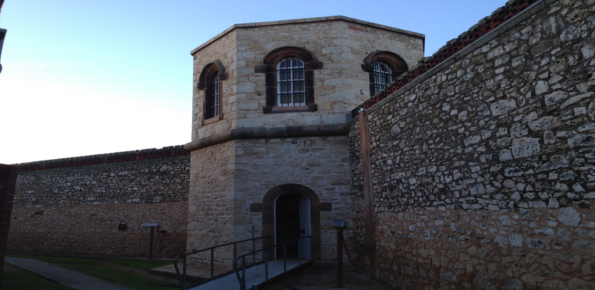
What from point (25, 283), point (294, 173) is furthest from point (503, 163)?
point (25, 283)

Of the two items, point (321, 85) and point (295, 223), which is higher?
point (321, 85)

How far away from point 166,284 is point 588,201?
8.30m

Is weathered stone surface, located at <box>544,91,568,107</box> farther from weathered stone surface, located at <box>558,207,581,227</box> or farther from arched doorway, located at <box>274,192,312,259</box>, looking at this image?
arched doorway, located at <box>274,192,312,259</box>

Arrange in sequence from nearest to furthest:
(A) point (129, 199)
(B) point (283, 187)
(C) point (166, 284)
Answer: (C) point (166, 284), (B) point (283, 187), (A) point (129, 199)

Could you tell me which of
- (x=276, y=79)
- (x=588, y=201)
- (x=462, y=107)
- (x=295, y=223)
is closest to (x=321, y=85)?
(x=276, y=79)

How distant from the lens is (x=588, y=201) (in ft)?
14.1

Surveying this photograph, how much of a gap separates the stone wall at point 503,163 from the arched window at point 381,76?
126 inches

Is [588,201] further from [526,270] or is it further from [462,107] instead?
Result: [462,107]

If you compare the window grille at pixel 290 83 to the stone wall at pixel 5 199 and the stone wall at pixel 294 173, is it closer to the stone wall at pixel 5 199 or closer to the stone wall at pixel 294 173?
the stone wall at pixel 294 173

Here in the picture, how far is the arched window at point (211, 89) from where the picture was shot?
38.1ft

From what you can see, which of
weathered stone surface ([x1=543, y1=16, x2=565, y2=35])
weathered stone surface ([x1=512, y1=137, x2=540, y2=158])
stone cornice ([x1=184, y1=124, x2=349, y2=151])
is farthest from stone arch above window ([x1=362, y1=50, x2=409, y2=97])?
weathered stone surface ([x1=543, y1=16, x2=565, y2=35])

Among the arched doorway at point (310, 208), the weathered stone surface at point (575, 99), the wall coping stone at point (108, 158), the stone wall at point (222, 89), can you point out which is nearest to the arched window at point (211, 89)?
the stone wall at point (222, 89)

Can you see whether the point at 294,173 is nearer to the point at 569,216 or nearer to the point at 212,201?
the point at 212,201

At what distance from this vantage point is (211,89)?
12.0 m
